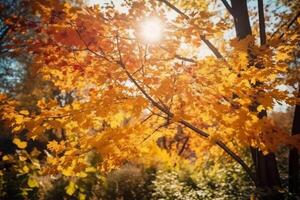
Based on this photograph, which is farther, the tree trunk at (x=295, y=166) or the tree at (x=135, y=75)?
the tree trunk at (x=295, y=166)

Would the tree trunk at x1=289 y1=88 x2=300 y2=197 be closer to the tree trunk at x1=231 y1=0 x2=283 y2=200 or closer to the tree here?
Answer: the tree trunk at x1=231 y1=0 x2=283 y2=200

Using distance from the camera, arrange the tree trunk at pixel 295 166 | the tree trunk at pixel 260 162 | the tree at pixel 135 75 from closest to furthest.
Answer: the tree at pixel 135 75 < the tree trunk at pixel 260 162 < the tree trunk at pixel 295 166

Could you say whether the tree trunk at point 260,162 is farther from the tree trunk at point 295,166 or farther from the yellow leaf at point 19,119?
the yellow leaf at point 19,119

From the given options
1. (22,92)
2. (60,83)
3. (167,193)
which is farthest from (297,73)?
(22,92)

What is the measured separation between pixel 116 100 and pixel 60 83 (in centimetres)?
105

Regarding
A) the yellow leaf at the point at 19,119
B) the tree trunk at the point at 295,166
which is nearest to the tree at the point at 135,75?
the yellow leaf at the point at 19,119

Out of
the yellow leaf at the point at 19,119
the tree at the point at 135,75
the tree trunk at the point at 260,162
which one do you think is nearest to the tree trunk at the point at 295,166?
the tree trunk at the point at 260,162

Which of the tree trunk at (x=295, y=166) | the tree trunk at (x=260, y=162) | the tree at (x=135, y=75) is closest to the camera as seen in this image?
the tree at (x=135, y=75)

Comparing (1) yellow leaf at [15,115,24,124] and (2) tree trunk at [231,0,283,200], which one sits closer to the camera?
(1) yellow leaf at [15,115,24,124]

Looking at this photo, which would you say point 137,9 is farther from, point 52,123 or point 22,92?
point 22,92

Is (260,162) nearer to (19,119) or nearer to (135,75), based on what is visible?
(135,75)

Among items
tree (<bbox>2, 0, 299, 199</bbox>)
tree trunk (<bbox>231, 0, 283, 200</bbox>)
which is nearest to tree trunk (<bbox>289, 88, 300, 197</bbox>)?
tree trunk (<bbox>231, 0, 283, 200</bbox>)

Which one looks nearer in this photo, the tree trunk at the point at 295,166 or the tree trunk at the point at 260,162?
the tree trunk at the point at 260,162

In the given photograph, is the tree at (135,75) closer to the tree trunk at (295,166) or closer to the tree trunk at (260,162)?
the tree trunk at (260,162)
